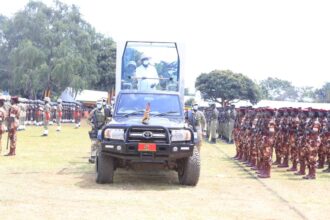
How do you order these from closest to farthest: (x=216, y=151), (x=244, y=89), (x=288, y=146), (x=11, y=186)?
1. (x=11, y=186)
2. (x=288, y=146)
3. (x=216, y=151)
4. (x=244, y=89)

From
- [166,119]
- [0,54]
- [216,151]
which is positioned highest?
[0,54]

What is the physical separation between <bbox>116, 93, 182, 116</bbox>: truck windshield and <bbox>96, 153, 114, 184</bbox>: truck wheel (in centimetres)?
121

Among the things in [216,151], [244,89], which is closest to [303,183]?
[216,151]

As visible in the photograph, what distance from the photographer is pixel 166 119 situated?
1061cm

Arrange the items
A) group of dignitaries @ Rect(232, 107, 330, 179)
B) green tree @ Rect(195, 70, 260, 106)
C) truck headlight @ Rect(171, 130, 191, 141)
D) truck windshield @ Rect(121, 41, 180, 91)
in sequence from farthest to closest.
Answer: green tree @ Rect(195, 70, 260, 106) → truck windshield @ Rect(121, 41, 180, 91) → group of dignitaries @ Rect(232, 107, 330, 179) → truck headlight @ Rect(171, 130, 191, 141)

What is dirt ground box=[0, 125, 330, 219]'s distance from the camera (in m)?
7.71

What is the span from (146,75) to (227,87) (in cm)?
4840

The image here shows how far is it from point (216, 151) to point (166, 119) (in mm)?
9428

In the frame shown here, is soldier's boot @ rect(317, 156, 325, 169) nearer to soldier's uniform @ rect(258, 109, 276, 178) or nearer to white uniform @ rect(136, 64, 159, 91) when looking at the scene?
soldier's uniform @ rect(258, 109, 276, 178)

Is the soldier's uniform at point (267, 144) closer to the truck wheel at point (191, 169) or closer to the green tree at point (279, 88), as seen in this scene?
the truck wheel at point (191, 169)

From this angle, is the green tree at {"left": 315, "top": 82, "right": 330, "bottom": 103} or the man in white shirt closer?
the man in white shirt

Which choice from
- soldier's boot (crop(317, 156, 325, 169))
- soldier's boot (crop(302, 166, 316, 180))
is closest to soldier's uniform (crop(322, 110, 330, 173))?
soldier's boot (crop(317, 156, 325, 169))

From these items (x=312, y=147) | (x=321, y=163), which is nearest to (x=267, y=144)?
(x=312, y=147)

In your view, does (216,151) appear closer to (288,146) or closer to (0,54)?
(288,146)
